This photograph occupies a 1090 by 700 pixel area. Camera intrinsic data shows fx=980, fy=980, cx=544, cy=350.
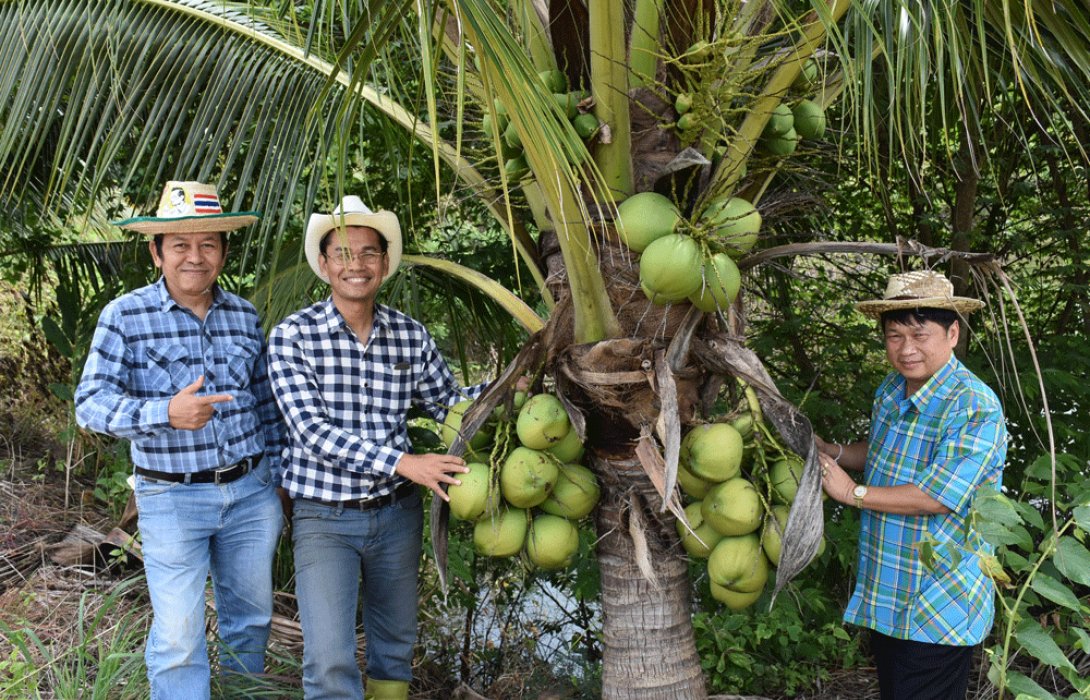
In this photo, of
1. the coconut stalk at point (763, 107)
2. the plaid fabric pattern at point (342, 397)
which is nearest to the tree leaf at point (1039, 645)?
the coconut stalk at point (763, 107)

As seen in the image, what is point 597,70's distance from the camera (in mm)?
→ 2203

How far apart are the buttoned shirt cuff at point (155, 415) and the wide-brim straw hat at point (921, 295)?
1.87 m

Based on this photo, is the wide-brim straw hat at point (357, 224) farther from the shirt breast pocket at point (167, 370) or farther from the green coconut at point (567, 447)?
the green coconut at point (567, 447)

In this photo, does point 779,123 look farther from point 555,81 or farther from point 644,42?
point 555,81

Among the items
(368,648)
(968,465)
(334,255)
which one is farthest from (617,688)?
(334,255)

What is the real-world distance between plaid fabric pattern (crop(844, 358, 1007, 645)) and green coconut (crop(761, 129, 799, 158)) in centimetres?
70

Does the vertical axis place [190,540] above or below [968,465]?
below

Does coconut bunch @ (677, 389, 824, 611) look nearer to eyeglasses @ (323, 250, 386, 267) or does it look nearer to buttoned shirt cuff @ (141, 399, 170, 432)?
eyeglasses @ (323, 250, 386, 267)

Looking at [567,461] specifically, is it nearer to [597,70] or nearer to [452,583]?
[597,70]

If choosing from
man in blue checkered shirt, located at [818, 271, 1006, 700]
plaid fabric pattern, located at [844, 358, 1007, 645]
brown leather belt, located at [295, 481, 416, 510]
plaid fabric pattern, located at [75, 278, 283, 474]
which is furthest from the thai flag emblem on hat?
plaid fabric pattern, located at [844, 358, 1007, 645]

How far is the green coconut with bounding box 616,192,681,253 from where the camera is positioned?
7.14 ft

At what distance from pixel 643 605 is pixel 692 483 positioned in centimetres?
43

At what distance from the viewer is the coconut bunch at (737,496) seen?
2.26 meters

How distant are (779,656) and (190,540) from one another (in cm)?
230
